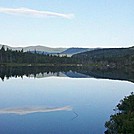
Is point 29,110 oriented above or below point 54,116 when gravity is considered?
above

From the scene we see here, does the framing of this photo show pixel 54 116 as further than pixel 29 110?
No

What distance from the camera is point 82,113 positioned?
38.2 meters

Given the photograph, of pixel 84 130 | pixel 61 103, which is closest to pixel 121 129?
pixel 84 130

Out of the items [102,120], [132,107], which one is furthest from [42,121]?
[132,107]

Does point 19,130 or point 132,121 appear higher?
point 132,121

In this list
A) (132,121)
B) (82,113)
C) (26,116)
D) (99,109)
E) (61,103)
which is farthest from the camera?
(61,103)

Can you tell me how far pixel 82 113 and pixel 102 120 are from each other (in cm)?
442

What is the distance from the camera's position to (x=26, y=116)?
117 ft

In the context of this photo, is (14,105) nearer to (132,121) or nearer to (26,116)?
(26,116)

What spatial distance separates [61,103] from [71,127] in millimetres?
15137

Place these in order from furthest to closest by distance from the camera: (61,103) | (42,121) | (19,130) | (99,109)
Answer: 1. (61,103)
2. (99,109)
3. (42,121)
4. (19,130)

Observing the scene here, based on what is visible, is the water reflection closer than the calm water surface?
No

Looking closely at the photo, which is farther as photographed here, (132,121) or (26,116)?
(26,116)

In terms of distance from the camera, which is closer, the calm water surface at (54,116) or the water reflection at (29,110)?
the calm water surface at (54,116)
